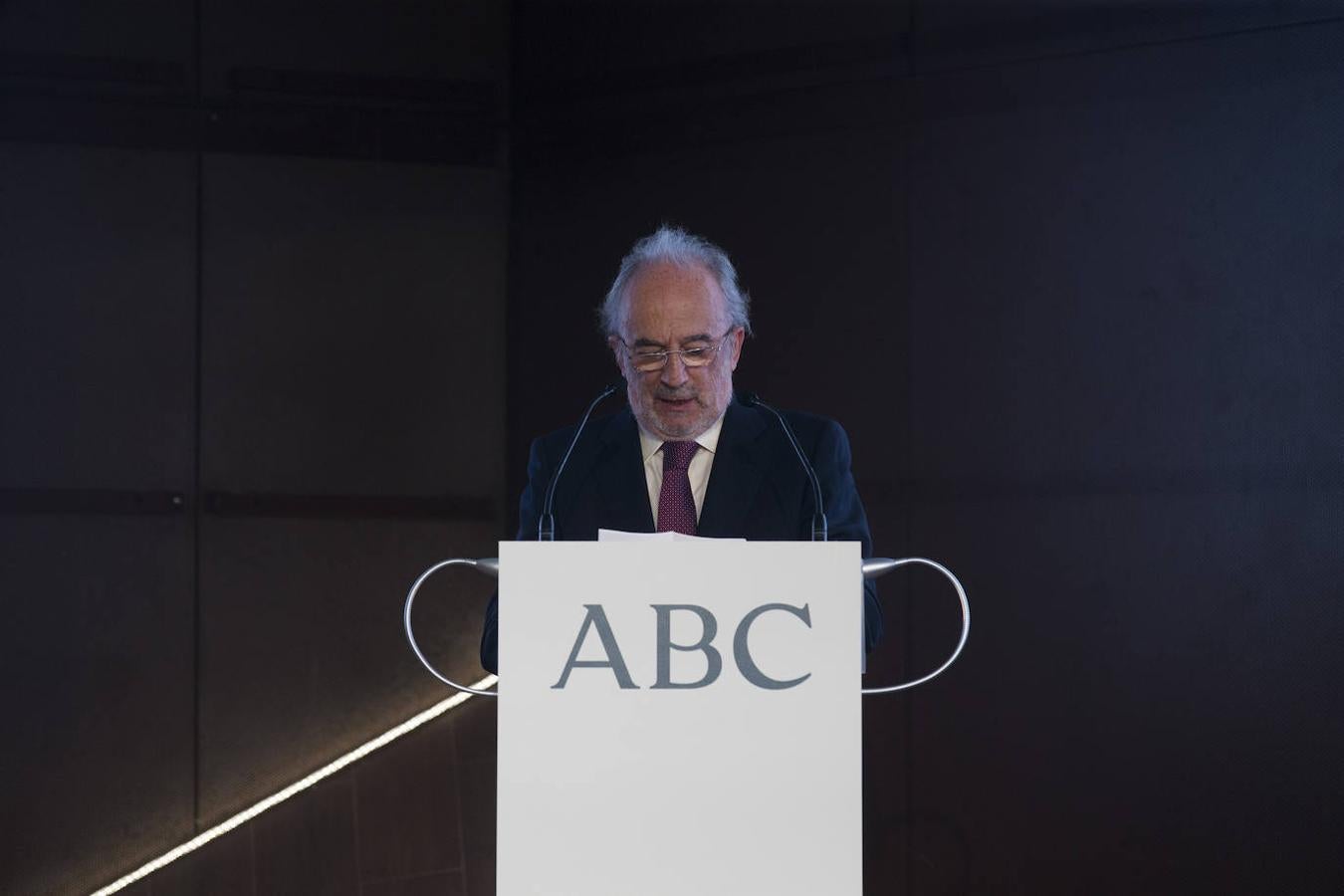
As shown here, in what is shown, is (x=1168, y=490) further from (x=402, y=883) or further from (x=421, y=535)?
(x=402, y=883)

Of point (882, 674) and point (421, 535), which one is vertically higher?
point (421, 535)

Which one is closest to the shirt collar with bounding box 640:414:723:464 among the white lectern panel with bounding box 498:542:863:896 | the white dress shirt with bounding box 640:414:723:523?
the white dress shirt with bounding box 640:414:723:523

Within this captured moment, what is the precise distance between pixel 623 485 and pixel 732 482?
163mm

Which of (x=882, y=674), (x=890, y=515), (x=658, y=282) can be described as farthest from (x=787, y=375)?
(x=658, y=282)

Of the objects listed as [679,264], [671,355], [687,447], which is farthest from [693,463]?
[679,264]

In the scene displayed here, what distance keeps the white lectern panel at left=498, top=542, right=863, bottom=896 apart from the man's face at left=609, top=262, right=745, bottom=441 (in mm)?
699

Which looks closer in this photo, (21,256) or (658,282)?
(658,282)

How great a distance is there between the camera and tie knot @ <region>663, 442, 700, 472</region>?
6.47 feet

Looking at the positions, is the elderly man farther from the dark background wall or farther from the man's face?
the dark background wall

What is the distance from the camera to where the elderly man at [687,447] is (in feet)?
6.31

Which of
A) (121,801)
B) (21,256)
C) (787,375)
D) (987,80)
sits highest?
(987,80)

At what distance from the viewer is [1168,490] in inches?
103

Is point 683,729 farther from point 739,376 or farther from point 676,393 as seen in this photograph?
point 739,376

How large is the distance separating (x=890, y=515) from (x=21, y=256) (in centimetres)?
217
